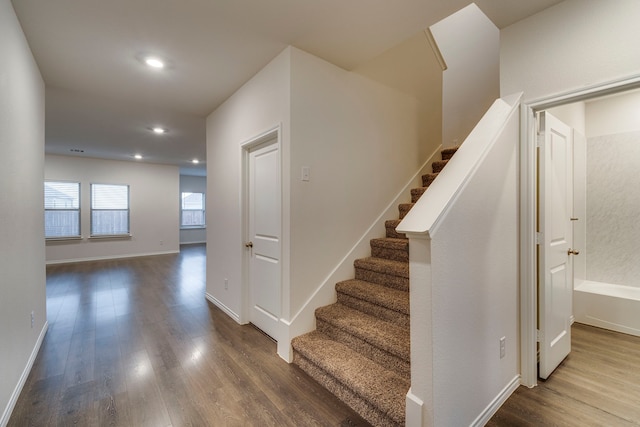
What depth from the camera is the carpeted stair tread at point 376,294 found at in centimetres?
211

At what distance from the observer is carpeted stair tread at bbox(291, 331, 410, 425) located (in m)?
1.57

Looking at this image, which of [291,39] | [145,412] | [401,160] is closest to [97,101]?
[291,39]

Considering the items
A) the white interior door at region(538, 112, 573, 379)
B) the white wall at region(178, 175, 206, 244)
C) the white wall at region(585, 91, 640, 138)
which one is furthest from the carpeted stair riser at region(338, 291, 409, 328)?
the white wall at region(178, 175, 206, 244)

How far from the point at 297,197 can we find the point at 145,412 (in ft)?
5.88

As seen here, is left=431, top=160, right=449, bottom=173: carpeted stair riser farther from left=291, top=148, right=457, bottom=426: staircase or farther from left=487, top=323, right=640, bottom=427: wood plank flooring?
left=487, top=323, right=640, bottom=427: wood plank flooring

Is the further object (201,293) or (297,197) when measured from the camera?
(201,293)

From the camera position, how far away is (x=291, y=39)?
225 cm

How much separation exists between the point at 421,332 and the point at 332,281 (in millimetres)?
1327

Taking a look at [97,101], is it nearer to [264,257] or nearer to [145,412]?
[264,257]

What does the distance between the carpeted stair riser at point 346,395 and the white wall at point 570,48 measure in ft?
7.37

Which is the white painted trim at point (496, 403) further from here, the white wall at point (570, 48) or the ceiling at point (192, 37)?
the ceiling at point (192, 37)

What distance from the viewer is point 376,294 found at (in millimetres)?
2281

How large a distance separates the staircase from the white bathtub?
2175 mm

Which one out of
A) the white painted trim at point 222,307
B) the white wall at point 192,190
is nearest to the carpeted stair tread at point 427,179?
the white painted trim at point 222,307
